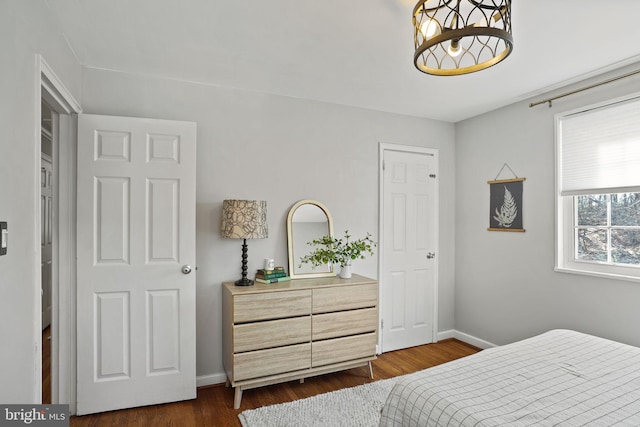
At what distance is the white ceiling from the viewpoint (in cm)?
188

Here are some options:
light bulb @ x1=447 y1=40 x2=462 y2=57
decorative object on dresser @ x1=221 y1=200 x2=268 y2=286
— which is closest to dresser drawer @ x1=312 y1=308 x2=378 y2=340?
decorative object on dresser @ x1=221 y1=200 x2=268 y2=286

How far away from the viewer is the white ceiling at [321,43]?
1.88 metres

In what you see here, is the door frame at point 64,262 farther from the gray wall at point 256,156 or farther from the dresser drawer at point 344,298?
the dresser drawer at point 344,298

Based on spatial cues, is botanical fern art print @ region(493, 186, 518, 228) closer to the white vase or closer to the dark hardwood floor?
the dark hardwood floor

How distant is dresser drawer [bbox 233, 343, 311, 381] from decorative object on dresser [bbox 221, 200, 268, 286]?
34.4 inches

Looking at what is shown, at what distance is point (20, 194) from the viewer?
4.79 feet

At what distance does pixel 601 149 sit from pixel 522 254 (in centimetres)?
109

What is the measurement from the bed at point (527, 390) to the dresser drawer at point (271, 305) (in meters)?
1.14

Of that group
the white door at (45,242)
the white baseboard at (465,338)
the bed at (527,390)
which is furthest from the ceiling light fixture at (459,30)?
the white door at (45,242)

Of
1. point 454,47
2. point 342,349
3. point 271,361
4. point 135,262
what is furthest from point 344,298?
point 454,47

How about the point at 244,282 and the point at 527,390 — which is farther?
the point at 244,282

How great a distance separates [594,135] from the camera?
2.76m

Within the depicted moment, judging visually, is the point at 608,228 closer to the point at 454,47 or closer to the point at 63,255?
the point at 454,47

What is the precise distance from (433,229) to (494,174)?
2.77 ft
